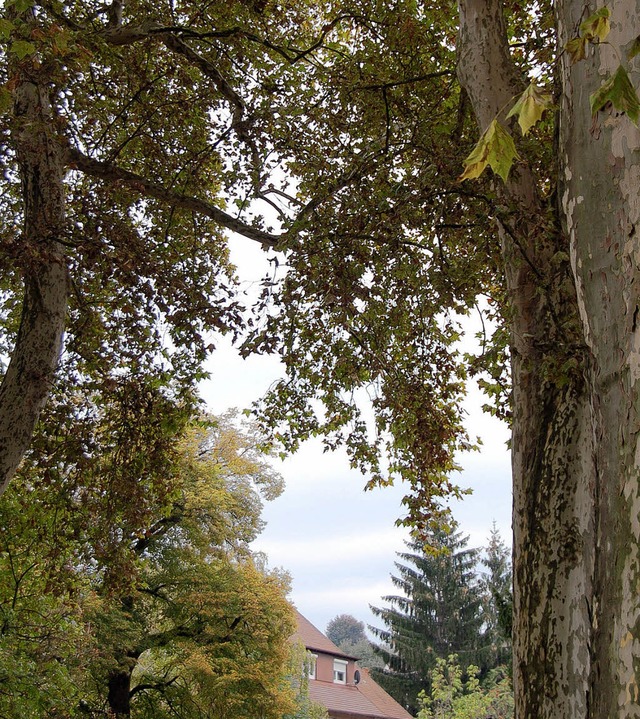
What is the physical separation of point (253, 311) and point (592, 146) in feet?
15.5

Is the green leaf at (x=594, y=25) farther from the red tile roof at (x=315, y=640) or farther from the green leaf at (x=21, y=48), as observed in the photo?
the red tile roof at (x=315, y=640)

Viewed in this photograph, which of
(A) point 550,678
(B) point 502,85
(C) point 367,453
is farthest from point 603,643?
(C) point 367,453

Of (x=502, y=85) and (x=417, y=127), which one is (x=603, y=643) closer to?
(x=502, y=85)

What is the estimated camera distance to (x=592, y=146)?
102 inches

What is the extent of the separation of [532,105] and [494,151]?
18 centimetres

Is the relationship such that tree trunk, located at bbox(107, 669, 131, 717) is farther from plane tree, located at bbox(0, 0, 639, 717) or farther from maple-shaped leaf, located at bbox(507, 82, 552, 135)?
maple-shaped leaf, located at bbox(507, 82, 552, 135)

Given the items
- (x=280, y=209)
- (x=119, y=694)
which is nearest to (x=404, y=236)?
(x=280, y=209)

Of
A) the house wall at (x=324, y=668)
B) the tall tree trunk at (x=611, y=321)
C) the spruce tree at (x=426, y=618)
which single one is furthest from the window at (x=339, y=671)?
the tall tree trunk at (x=611, y=321)

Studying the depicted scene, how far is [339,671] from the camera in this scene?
1275 inches

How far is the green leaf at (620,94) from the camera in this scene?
1.78m

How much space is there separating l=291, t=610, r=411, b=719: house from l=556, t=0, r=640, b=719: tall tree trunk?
93.9ft

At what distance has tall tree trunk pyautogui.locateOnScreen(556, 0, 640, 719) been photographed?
2.02 meters

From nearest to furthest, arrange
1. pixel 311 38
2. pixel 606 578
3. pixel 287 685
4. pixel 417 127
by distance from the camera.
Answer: pixel 606 578
pixel 417 127
pixel 311 38
pixel 287 685

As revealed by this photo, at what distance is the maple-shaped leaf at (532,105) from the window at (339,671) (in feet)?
110
